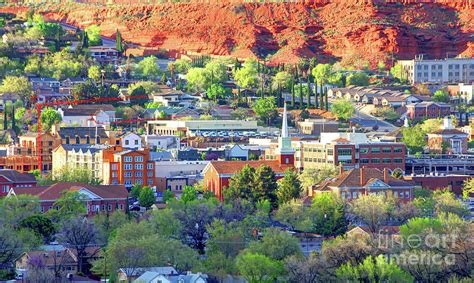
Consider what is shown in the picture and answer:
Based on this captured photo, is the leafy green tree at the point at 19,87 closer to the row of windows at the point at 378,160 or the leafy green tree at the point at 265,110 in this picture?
the leafy green tree at the point at 265,110

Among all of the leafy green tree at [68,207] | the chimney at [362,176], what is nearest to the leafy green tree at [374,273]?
the leafy green tree at [68,207]

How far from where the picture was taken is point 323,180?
454ft

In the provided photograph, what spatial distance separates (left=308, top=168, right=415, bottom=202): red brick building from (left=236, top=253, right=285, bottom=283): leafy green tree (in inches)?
1146

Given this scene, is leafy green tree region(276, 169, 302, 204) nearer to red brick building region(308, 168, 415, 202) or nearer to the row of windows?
red brick building region(308, 168, 415, 202)

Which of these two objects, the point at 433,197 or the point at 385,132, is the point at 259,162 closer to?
the point at 433,197

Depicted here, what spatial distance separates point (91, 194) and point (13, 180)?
10159 mm

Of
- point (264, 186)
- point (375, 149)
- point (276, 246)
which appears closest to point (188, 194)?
point (264, 186)

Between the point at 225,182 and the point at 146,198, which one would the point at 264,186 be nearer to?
the point at 225,182

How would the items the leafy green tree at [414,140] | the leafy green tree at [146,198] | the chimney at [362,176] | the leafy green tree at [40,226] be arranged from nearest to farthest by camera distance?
1. the leafy green tree at [40,226]
2. the leafy green tree at [146,198]
3. the chimney at [362,176]
4. the leafy green tree at [414,140]

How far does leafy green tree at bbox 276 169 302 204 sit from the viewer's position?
12925 cm

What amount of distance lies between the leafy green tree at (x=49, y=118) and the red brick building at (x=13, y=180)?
32528 millimetres

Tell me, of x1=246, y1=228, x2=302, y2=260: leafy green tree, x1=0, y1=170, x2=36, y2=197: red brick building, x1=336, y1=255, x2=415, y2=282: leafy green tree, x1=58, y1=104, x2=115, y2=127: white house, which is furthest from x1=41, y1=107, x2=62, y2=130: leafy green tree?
x1=336, y1=255, x2=415, y2=282: leafy green tree

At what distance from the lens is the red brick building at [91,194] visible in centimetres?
12750

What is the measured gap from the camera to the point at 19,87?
620ft
